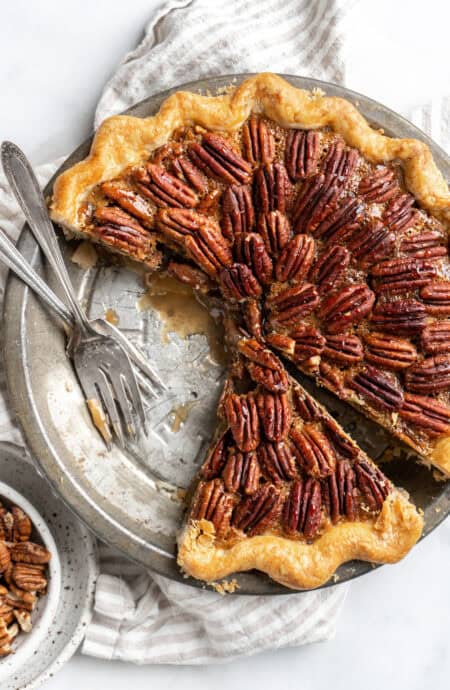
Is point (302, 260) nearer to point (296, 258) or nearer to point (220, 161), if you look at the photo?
point (296, 258)

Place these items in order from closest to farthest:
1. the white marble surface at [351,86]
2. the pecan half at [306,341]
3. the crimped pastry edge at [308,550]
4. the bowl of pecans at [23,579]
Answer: the crimped pastry edge at [308,550]
the pecan half at [306,341]
the bowl of pecans at [23,579]
the white marble surface at [351,86]

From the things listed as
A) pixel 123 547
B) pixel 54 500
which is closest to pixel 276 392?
pixel 123 547

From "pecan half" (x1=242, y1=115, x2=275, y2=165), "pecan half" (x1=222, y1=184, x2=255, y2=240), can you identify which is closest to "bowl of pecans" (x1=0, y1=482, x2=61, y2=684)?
"pecan half" (x1=222, y1=184, x2=255, y2=240)

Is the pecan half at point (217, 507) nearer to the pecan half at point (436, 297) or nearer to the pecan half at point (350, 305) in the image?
the pecan half at point (350, 305)

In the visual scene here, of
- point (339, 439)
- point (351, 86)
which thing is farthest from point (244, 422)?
point (351, 86)

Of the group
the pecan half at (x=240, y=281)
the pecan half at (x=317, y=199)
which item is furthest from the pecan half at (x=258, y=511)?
the pecan half at (x=317, y=199)

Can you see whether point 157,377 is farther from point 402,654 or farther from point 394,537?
point 402,654
